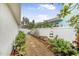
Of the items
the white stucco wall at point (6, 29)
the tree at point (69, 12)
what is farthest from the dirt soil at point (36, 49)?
the tree at point (69, 12)

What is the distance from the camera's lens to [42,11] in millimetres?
1858

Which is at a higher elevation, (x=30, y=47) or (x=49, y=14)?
(x=49, y=14)

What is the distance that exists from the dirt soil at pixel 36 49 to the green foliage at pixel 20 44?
0.06m

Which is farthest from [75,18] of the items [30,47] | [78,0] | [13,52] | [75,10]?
[13,52]

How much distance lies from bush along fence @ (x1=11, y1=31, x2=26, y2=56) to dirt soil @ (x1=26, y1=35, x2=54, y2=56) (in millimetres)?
58


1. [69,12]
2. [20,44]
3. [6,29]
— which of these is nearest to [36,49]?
[20,44]

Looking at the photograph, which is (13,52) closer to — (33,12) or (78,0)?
(33,12)

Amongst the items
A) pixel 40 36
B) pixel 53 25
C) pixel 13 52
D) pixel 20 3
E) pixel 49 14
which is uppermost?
pixel 20 3

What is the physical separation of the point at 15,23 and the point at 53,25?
1.37 ft

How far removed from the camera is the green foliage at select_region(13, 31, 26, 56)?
1.86m

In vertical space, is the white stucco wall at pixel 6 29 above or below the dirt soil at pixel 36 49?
above

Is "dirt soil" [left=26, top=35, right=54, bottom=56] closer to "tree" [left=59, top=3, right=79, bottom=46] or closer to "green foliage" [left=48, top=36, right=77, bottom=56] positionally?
"green foliage" [left=48, top=36, right=77, bottom=56]

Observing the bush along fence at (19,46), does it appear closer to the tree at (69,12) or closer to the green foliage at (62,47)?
the green foliage at (62,47)

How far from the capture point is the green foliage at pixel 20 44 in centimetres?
186
